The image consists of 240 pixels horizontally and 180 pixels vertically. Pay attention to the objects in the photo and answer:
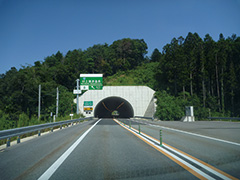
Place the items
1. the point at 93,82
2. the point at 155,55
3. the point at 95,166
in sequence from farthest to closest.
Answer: the point at 155,55, the point at 93,82, the point at 95,166

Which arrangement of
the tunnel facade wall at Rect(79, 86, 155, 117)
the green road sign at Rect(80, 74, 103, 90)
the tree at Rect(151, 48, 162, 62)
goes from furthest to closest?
the tree at Rect(151, 48, 162, 62)
the tunnel facade wall at Rect(79, 86, 155, 117)
the green road sign at Rect(80, 74, 103, 90)

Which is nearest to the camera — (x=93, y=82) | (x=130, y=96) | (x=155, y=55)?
(x=93, y=82)

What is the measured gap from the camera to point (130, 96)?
4997 centimetres

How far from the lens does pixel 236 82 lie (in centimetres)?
4766

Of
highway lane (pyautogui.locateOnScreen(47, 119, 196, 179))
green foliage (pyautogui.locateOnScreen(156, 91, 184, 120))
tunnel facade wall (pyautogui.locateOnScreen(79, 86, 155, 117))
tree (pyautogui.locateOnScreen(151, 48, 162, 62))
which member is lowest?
highway lane (pyautogui.locateOnScreen(47, 119, 196, 179))

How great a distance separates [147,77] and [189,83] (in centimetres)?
2785

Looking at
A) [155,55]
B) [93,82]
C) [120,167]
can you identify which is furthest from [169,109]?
[155,55]

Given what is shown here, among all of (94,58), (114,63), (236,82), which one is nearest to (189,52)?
(236,82)

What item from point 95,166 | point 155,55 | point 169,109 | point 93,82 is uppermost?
point 155,55

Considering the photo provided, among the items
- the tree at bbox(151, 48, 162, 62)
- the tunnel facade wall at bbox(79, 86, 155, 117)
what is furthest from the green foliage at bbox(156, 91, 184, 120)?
the tree at bbox(151, 48, 162, 62)

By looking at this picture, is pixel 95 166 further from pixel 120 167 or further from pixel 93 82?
pixel 93 82

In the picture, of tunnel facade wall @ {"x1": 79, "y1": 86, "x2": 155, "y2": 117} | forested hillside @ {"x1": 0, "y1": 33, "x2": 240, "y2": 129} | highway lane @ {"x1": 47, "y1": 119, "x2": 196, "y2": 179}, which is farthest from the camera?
tunnel facade wall @ {"x1": 79, "y1": 86, "x2": 155, "y2": 117}

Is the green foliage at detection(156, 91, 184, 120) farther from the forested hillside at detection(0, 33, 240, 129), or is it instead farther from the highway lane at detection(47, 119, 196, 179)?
the highway lane at detection(47, 119, 196, 179)

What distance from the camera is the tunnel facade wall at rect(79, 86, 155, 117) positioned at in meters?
49.4
